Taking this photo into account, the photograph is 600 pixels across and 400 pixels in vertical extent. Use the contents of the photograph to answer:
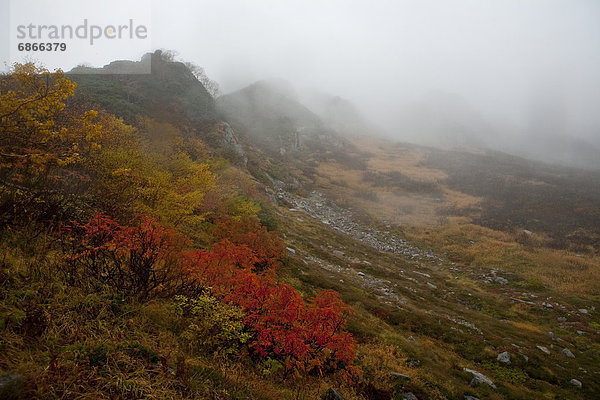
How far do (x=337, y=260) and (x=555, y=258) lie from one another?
21264 millimetres

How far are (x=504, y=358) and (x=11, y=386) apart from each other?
48.8ft

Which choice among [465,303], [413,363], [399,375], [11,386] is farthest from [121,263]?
[465,303]

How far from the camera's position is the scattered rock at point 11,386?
2391mm

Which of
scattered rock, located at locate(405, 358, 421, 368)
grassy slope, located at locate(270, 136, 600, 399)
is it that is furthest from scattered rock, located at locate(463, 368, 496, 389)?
scattered rock, located at locate(405, 358, 421, 368)

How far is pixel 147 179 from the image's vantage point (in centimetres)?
919

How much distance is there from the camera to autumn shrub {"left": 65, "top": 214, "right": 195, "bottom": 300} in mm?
4863

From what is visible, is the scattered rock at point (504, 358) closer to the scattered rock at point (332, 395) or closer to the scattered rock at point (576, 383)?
the scattered rock at point (576, 383)

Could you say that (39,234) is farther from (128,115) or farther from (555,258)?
(555,258)

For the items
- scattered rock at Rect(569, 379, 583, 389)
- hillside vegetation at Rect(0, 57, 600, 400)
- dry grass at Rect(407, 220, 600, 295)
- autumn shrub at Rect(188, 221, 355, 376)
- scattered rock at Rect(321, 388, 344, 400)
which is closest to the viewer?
hillside vegetation at Rect(0, 57, 600, 400)

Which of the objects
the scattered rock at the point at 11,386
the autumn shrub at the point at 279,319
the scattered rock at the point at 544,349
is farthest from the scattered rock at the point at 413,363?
the scattered rock at the point at 11,386

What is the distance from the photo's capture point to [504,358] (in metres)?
10.8

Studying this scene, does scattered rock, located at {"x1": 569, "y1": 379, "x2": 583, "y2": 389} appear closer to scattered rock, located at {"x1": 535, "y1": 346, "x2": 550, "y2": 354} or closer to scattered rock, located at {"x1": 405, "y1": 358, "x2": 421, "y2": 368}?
scattered rock, located at {"x1": 535, "y1": 346, "x2": 550, "y2": 354}

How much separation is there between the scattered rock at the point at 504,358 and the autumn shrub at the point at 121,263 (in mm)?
12777

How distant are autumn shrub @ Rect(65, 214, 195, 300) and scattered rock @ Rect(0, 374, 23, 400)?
2416mm
